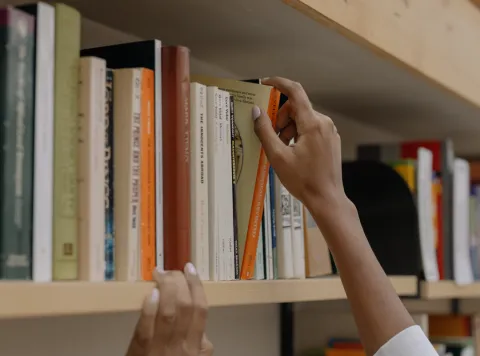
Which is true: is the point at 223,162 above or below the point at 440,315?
above

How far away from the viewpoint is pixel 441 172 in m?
1.78

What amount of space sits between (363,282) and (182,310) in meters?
0.33

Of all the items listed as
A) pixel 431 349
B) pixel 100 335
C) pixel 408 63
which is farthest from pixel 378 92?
pixel 100 335

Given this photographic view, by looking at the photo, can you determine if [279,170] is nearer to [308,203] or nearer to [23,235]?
[308,203]

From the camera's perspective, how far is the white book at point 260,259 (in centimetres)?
103

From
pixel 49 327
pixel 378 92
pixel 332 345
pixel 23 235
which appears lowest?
pixel 332 345

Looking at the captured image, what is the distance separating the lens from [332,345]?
1.67 m

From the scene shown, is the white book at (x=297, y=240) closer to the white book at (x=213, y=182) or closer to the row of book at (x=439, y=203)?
the white book at (x=213, y=182)

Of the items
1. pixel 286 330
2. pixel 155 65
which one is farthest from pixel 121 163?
pixel 286 330

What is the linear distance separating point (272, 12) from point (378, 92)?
1.92ft

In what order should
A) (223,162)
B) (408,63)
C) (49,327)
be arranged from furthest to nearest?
1. (408,63)
2. (49,327)
3. (223,162)

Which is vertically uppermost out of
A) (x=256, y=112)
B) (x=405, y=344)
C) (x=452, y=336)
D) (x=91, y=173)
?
Result: (x=256, y=112)

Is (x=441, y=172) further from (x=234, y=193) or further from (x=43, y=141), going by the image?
(x=43, y=141)

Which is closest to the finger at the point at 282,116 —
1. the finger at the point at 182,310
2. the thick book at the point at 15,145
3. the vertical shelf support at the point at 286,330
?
the finger at the point at 182,310
